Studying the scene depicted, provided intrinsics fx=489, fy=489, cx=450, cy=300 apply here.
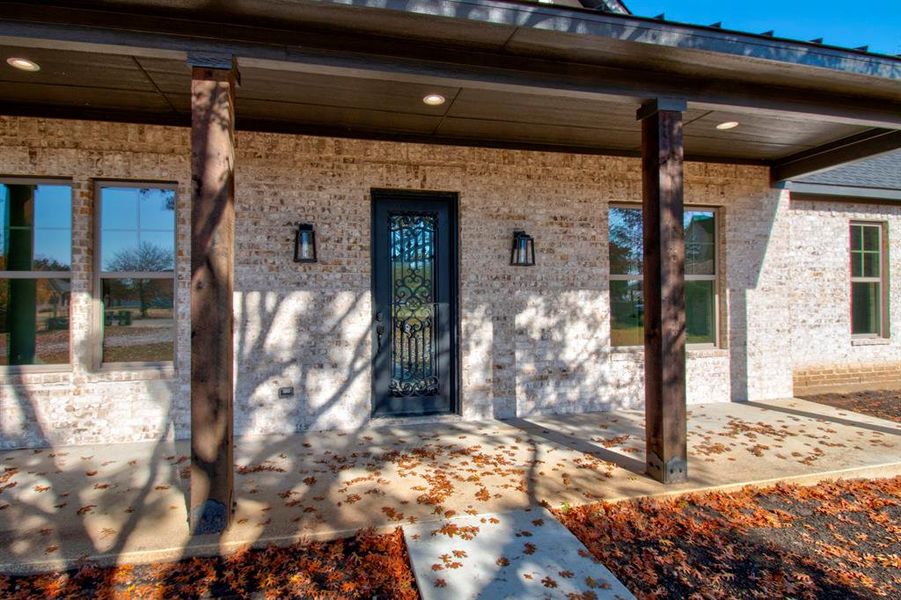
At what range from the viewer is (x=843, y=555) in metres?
2.69

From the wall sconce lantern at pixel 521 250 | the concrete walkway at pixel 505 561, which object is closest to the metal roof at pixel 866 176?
the wall sconce lantern at pixel 521 250

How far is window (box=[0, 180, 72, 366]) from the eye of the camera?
14.5 ft

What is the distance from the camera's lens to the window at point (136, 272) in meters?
4.59

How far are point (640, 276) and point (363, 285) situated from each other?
128 inches

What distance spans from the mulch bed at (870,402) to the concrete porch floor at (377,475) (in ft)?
1.93

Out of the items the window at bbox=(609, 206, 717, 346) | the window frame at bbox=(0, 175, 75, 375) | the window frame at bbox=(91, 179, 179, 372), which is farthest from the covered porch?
the window at bbox=(609, 206, 717, 346)

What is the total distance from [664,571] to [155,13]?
13.6 ft

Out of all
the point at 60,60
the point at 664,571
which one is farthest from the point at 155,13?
the point at 664,571

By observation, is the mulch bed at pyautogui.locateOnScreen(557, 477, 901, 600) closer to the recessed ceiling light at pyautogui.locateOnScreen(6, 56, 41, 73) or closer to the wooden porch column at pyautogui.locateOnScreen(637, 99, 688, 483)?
the wooden porch column at pyautogui.locateOnScreen(637, 99, 688, 483)

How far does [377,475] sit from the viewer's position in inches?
143

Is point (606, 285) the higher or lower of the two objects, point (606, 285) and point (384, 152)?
the lower

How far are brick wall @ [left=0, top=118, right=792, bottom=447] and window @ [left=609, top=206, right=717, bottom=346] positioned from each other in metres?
0.17

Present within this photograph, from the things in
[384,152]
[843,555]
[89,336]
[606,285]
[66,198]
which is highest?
[384,152]

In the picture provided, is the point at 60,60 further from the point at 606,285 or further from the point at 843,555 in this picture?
the point at 843,555
